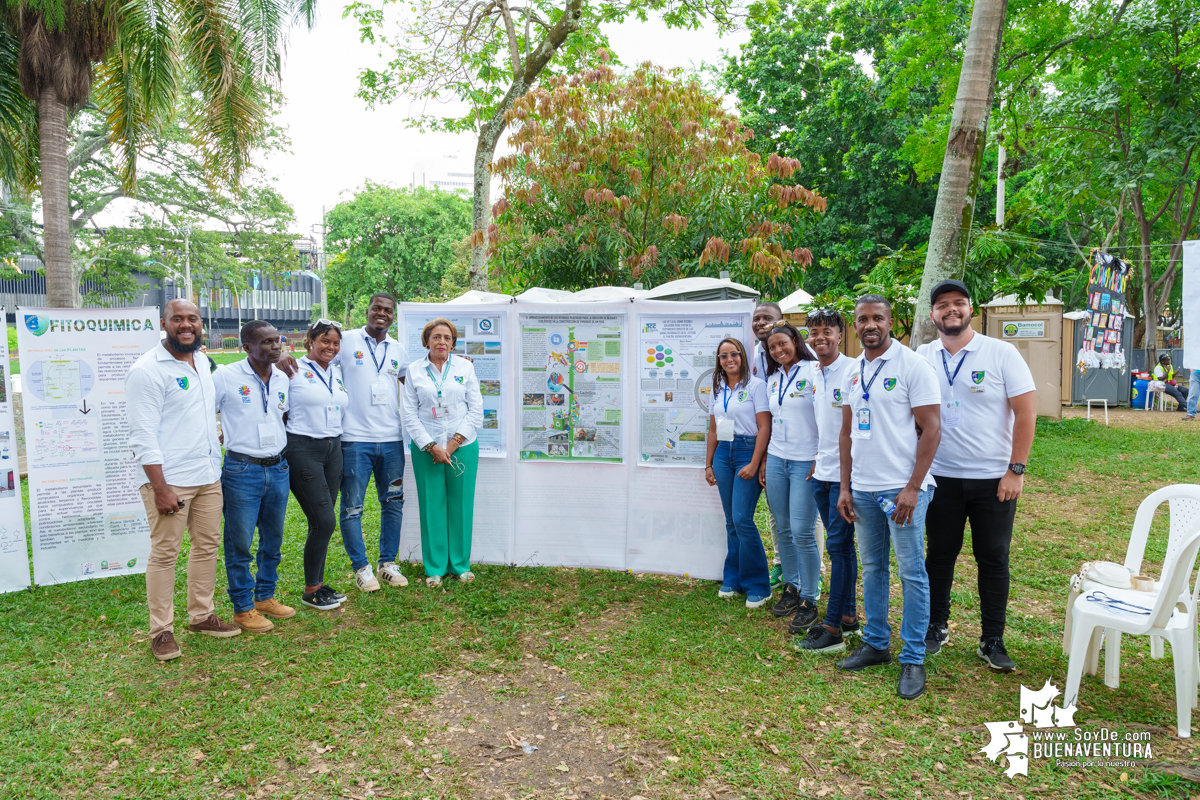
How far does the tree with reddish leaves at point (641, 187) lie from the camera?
8680 mm

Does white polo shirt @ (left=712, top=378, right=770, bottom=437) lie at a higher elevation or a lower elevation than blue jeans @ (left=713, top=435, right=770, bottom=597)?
higher

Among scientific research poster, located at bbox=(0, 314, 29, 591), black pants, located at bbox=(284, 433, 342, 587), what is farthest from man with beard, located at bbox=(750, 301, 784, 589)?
scientific research poster, located at bbox=(0, 314, 29, 591)

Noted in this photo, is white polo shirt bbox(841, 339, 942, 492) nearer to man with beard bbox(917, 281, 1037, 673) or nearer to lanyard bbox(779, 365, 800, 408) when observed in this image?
man with beard bbox(917, 281, 1037, 673)

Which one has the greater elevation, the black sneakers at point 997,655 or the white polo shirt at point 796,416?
the white polo shirt at point 796,416

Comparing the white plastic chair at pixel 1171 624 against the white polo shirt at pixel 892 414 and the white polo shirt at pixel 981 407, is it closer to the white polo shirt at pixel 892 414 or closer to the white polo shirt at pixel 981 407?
the white polo shirt at pixel 981 407

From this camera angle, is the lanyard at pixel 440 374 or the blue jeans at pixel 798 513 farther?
the lanyard at pixel 440 374

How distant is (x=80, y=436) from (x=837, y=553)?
5135 mm

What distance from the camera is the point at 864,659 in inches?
152

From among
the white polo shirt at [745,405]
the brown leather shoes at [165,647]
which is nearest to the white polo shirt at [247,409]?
the brown leather shoes at [165,647]

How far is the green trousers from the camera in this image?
529 cm

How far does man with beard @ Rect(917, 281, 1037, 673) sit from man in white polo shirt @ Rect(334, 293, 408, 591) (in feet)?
11.3

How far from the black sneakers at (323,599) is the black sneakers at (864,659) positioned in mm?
3176

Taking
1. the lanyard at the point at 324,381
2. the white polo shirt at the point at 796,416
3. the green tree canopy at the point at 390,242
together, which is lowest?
the white polo shirt at the point at 796,416

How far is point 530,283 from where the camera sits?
9.55 m
